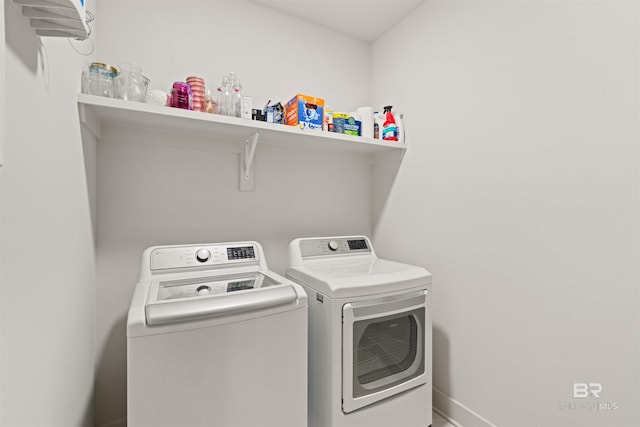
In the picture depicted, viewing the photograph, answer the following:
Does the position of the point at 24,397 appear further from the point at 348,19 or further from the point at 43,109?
the point at 348,19

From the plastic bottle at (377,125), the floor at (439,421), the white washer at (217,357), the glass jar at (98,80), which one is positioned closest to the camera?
the white washer at (217,357)

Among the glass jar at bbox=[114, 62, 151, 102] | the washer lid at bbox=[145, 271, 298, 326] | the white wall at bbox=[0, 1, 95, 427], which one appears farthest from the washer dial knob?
the glass jar at bbox=[114, 62, 151, 102]

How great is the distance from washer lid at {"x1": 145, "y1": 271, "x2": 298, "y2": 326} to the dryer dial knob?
127 millimetres

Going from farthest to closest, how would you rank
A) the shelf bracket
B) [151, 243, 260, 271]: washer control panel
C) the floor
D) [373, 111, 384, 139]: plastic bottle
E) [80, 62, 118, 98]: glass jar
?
[373, 111, 384, 139]: plastic bottle < the shelf bracket < the floor < [151, 243, 260, 271]: washer control panel < [80, 62, 118, 98]: glass jar

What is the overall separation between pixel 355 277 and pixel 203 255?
→ 80cm

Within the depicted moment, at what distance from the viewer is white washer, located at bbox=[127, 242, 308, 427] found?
0.96m

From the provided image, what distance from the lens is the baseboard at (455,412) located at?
5.15 ft

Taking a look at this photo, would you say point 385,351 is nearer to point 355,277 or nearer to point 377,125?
point 355,277

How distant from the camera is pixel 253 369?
1110 mm

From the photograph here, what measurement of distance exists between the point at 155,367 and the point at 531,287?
1558 mm

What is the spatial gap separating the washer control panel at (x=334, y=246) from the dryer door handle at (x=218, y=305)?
2.10 ft

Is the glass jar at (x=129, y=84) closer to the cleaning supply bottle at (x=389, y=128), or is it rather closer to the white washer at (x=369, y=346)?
the white washer at (x=369, y=346)

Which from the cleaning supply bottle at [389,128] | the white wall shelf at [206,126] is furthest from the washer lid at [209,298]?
the cleaning supply bottle at [389,128]

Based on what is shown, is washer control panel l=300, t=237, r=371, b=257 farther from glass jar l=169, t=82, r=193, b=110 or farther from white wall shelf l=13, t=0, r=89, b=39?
white wall shelf l=13, t=0, r=89, b=39
